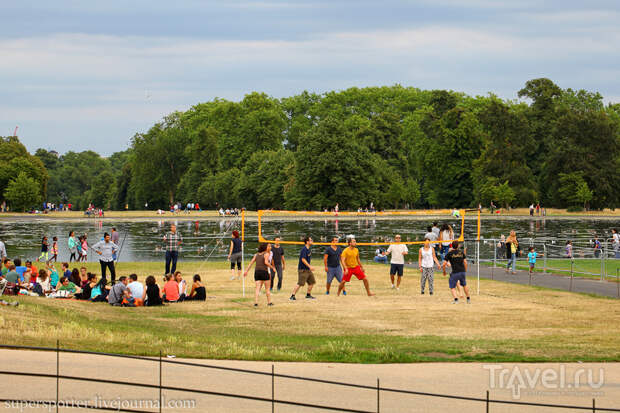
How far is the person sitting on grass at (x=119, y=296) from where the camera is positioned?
19719 mm

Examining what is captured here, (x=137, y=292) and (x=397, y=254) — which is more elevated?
(x=397, y=254)

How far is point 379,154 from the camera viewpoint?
110625mm

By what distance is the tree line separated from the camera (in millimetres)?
97500

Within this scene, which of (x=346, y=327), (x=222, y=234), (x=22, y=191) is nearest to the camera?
(x=346, y=327)

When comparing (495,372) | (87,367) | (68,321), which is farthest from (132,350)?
(495,372)

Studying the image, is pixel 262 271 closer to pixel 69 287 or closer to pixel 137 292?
pixel 137 292

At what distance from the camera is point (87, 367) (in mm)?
10555

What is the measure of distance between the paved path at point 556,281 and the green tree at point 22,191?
8474cm

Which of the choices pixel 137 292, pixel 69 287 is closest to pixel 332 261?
pixel 137 292

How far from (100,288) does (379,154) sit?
9161 cm

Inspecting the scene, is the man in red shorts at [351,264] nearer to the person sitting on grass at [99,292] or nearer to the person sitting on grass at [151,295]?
the person sitting on grass at [151,295]

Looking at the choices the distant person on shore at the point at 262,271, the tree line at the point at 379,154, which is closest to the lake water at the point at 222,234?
the tree line at the point at 379,154

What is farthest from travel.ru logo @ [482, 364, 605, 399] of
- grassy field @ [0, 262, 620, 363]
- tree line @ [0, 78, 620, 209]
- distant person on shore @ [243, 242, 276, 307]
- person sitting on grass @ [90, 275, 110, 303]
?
tree line @ [0, 78, 620, 209]

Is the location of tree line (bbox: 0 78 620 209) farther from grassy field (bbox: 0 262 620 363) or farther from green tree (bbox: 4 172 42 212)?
grassy field (bbox: 0 262 620 363)
